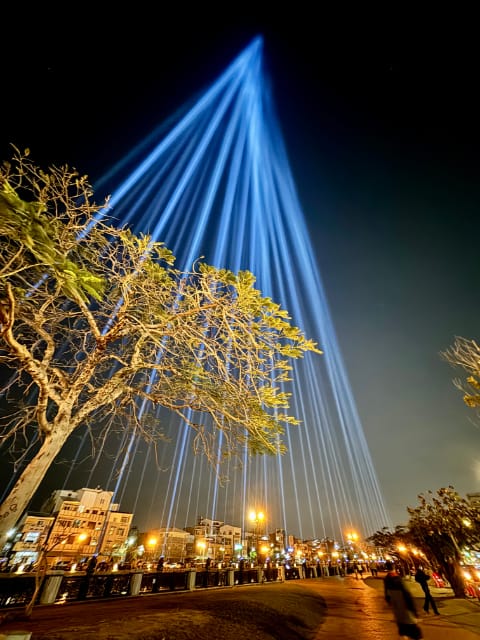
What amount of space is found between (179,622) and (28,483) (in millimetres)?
5644

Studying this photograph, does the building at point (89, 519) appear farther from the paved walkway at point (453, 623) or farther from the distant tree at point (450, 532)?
the paved walkway at point (453, 623)

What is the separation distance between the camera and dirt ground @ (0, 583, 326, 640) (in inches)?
225

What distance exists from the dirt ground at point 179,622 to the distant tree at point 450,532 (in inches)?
438

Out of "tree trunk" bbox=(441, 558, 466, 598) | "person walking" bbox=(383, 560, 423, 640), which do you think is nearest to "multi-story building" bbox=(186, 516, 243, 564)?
"tree trunk" bbox=(441, 558, 466, 598)

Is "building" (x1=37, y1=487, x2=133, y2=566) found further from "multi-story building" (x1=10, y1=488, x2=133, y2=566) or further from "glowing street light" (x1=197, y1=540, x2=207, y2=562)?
"glowing street light" (x1=197, y1=540, x2=207, y2=562)

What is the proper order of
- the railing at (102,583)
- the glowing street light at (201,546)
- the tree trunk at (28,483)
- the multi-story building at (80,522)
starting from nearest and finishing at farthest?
the tree trunk at (28,483)
the railing at (102,583)
the multi-story building at (80,522)
the glowing street light at (201,546)

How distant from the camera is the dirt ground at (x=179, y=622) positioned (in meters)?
5.72

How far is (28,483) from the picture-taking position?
534cm

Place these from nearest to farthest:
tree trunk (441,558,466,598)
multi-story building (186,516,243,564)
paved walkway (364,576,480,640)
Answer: paved walkway (364,576,480,640)
tree trunk (441,558,466,598)
multi-story building (186,516,243,564)

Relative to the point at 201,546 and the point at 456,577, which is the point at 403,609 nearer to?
the point at 456,577

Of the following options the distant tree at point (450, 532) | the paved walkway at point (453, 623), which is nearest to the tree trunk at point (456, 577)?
the distant tree at point (450, 532)

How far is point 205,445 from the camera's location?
7926mm

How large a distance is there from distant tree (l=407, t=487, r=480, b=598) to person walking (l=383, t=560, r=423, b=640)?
592 inches

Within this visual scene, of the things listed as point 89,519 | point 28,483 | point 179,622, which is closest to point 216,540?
point 89,519
